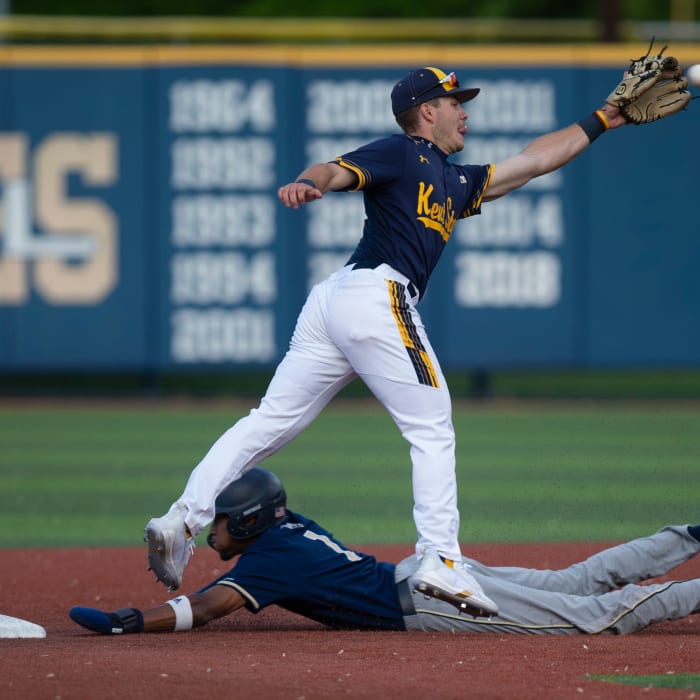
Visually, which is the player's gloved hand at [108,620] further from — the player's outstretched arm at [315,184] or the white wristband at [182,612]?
the player's outstretched arm at [315,184]

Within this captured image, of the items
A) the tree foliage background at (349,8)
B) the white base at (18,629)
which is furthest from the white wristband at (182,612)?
the tree foliage background at (349,8)

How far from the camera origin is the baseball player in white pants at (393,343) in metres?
4.89

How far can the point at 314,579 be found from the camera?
4.97 m

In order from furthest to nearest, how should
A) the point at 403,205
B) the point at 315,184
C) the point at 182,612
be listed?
1. the point at 403,205
2. the point at 182,612
3. the point at 315,184

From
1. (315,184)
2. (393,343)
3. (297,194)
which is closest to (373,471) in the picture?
(393,343)

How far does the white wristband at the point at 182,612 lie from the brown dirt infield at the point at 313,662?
0.05 m

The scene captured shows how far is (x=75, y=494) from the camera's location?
33.1 feet

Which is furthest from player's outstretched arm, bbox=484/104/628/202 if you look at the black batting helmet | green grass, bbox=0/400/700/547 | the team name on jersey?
green grass, bbox=0/400/700/547

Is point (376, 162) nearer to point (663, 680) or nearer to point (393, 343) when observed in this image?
point (393, 343)

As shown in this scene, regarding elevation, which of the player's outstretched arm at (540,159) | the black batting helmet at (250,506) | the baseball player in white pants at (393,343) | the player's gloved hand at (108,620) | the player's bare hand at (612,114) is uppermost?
the player's bare hand at (612,114)

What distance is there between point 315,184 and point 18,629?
1878 mm

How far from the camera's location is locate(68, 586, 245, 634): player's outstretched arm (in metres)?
4.88

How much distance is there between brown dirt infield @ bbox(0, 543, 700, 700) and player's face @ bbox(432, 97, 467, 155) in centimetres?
186

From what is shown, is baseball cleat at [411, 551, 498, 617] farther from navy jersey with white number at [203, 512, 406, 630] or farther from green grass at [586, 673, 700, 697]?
green grass at [586, 673, 700, 697]
